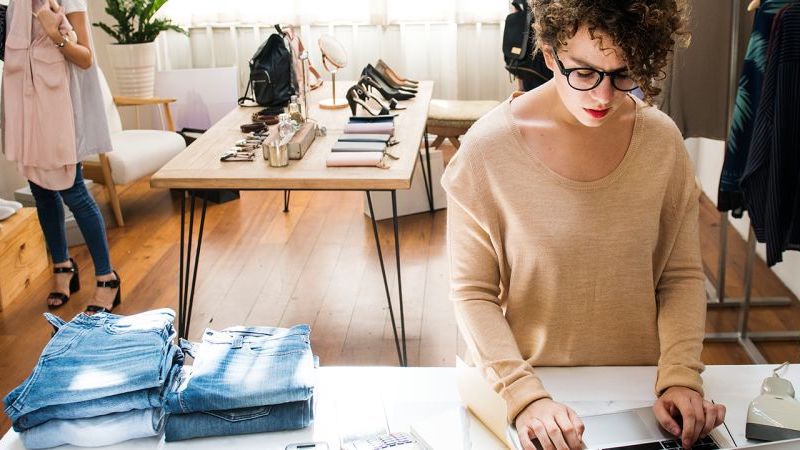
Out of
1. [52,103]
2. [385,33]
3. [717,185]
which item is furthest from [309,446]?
[385,33]

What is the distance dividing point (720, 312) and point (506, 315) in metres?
2.22

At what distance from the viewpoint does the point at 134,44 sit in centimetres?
548

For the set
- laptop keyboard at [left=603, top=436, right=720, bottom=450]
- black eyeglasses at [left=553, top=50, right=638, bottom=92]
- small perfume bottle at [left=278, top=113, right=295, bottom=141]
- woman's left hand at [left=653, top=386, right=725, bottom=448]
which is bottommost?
laptop keyboard at [left=603, top=436, right=720, bottom=450]

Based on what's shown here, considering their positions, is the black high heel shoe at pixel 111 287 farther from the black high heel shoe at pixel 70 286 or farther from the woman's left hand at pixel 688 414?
the woman's left hand at pixel 688 414

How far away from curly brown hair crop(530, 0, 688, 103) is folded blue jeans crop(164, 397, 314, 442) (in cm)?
72

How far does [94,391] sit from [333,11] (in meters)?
4.95

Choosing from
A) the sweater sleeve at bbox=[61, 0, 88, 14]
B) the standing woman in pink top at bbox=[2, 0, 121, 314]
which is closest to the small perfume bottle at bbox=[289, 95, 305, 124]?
the standing woman in pink top at bbox=[2, 0, 121, 314]

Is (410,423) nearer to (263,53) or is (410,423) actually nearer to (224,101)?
(263,53)

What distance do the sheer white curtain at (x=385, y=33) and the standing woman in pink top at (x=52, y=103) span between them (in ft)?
9.00

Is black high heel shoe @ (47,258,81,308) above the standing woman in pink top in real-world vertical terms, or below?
below

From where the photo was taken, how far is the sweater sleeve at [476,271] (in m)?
1.43

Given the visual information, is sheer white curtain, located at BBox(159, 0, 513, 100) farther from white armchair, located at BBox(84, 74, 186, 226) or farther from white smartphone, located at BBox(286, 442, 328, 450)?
white smartphone, located at BBox(286, 442, 328, 450)

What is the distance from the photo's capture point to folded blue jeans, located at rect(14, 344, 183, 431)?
1.33 metres

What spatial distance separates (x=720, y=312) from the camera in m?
3.49
